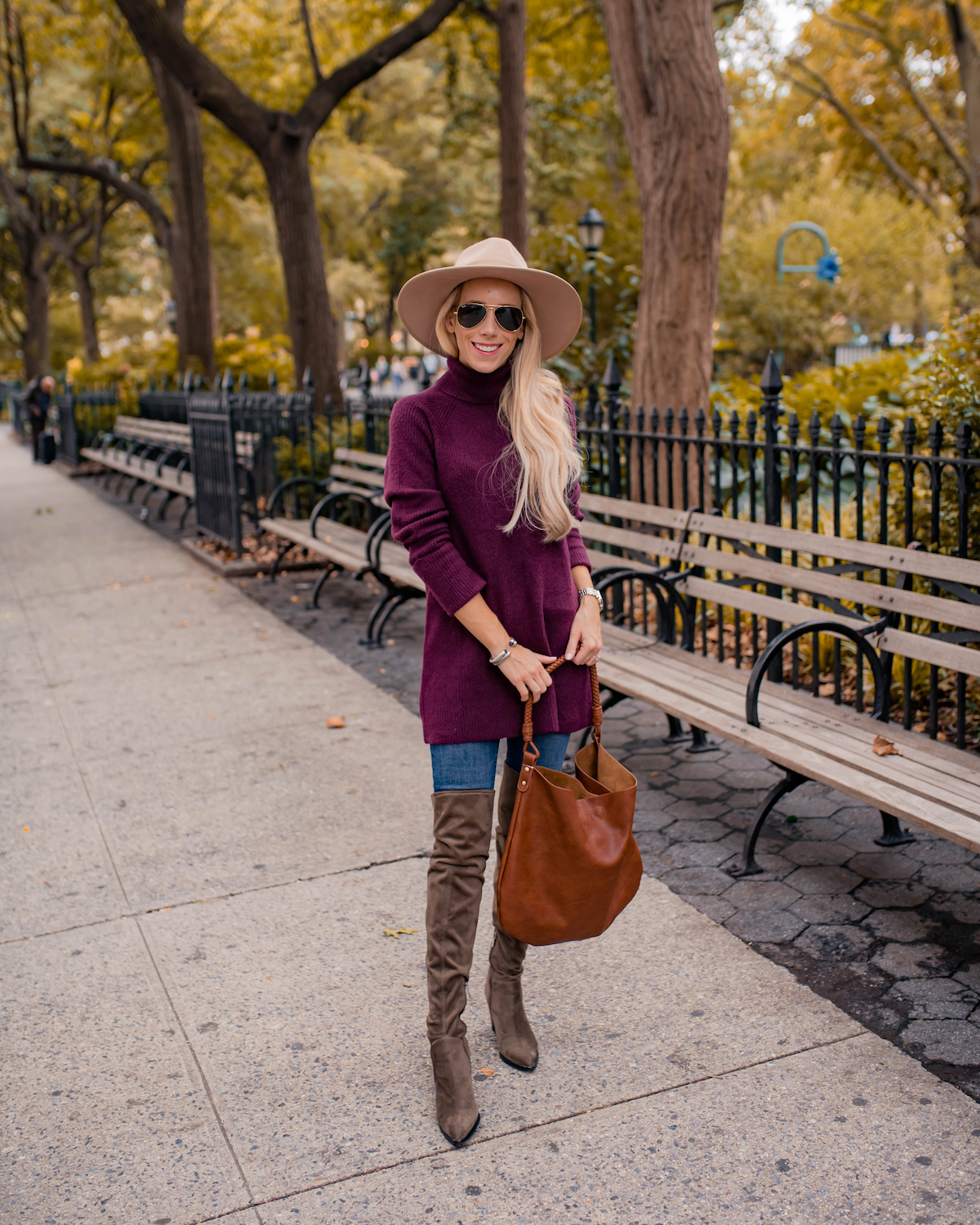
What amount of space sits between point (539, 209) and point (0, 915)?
34.5 meters

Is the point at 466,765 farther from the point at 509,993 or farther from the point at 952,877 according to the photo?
the point at 952,877

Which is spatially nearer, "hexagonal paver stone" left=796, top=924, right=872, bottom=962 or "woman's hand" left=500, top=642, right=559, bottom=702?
"woman's hand" left=500, top=642, right=559, bottom=702

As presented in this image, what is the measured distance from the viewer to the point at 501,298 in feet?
8.85

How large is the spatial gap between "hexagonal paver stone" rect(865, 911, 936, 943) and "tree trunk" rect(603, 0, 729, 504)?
178 inches

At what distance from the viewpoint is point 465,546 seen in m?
2.73

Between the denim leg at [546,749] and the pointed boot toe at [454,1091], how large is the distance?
2.16 feet

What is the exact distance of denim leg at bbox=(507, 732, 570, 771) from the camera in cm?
281

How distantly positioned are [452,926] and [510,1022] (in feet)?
1.34

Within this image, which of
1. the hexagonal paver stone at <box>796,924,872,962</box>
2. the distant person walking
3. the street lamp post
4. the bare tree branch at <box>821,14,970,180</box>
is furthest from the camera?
the bare tree branch at <box>821,14,970,180</box>

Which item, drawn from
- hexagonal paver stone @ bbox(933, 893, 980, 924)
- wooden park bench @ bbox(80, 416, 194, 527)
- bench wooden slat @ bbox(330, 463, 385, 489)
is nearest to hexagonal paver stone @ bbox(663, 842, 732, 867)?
hexagonal paver stone @ bbox(933, 893, 980, 924)

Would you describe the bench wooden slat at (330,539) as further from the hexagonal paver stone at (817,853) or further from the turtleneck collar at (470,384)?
the turtleneck collar at (470,384)

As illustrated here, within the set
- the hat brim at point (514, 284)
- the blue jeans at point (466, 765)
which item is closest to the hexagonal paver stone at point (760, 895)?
the blue jeans at point (466, 765)

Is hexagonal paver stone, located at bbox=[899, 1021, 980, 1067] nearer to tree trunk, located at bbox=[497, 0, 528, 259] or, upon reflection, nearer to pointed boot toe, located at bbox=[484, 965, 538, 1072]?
pointed boot toe, located at bbox=[484, 965, 538, 1072]

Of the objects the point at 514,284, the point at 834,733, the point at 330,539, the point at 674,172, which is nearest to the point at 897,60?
the point at 674,172
